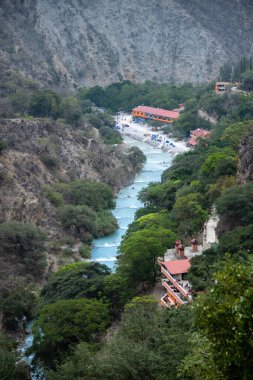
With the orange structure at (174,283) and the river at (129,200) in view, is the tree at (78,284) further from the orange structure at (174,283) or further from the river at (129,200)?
the river at (129,200)

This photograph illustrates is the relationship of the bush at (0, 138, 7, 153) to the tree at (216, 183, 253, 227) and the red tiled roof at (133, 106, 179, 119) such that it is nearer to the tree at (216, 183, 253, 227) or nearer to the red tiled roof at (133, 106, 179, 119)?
the tree at (216, 183, 253, 227)

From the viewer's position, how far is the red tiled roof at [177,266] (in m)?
25.0

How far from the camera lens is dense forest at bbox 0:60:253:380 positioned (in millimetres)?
10055

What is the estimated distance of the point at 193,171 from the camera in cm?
4206

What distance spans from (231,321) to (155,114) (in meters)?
61.2

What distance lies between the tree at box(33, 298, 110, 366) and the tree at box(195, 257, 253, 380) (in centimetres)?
1198

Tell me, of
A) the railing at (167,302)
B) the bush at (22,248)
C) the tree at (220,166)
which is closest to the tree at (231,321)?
the railing at (167,302)

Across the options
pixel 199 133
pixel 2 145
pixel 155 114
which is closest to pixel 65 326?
Answer: pixel 2 145

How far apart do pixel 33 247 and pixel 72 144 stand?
17.2 metres

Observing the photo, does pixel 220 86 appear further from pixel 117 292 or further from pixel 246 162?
pixel 117 292

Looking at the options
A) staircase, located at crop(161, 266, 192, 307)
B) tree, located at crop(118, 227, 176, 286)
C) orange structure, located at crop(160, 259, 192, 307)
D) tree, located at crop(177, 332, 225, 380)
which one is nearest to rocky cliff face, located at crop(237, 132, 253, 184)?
tree, located at crop(118, 227, 176, 286)

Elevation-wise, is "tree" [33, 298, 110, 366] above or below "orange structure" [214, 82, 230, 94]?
below

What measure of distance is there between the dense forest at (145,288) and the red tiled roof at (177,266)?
0.77m

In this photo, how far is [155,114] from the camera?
70062 millimetres
